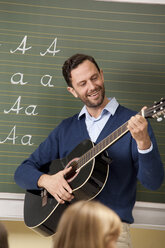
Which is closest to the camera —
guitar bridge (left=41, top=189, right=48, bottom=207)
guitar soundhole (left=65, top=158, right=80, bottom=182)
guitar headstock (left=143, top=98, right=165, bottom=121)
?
guitar headstock (left=143, top=98, right=165, bottom=121)

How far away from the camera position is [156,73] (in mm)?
2619

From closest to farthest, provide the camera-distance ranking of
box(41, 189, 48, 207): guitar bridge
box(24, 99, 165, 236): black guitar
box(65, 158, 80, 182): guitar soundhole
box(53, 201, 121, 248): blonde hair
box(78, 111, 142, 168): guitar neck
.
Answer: box(53, 201, 121, 248): blonde hair
box(78, 111, 142, 168): guitar neck
box(24, 99, 165, 236): black guitar
box(65, 158, 80, 182): guitar soundhole
box(41, 189, 48, 207): guitar bridge

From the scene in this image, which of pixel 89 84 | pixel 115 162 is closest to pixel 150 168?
pixel 115 162

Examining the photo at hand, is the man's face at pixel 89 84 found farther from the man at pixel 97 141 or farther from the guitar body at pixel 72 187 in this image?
the guitar body at pixel 72 187

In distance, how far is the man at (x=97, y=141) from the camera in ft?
6.68

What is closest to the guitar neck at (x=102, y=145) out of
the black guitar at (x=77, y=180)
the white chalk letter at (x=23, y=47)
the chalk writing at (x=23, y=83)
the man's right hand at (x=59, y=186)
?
the black guitar at (x=77, y=180)

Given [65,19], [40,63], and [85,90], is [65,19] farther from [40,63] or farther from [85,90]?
[85,90]

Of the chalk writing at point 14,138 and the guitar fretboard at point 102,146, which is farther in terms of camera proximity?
the chalk writing at point 14,138

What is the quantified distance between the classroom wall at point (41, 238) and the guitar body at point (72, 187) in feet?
0.95

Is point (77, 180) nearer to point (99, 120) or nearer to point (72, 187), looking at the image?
point (72, 187)

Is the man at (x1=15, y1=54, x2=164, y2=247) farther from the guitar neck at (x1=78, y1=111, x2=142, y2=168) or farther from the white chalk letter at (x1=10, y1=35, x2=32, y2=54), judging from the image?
the white chalk letter at (x1=10, y1=35, x2=32, y2=54)

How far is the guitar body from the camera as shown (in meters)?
2.08

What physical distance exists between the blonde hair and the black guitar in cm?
86

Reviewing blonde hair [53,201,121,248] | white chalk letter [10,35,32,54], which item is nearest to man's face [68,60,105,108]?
white chalk letter [10,35,32,54]
